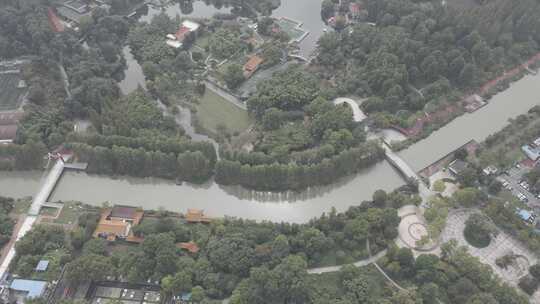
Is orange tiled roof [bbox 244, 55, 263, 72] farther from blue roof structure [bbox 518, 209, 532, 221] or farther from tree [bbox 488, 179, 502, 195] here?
blue roof structure [bbox 518, 209, 532, 221]

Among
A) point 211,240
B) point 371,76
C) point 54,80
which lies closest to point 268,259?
point 211,240

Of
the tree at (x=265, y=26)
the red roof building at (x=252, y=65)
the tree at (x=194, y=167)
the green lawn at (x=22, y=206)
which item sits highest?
the tree at (x=265, y=26)

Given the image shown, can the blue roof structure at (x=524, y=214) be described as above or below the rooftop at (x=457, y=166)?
below

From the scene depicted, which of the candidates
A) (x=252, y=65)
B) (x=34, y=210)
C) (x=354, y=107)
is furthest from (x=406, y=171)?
(x=34, y=210)

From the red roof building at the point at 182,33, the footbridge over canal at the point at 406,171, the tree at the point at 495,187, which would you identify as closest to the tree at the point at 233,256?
the footbridge over canal at the point at 406,171

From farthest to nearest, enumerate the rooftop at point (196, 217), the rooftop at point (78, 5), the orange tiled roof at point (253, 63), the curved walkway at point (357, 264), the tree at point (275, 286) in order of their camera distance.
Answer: the rooftop at point (78, 5) → the orange tiled roof at point (253, 63) → the rooftop at point (196, 217) → the curved walkway at point (357, 264) → the tree at point (275, 286)

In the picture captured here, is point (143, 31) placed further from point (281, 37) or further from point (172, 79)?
point (281, 37)

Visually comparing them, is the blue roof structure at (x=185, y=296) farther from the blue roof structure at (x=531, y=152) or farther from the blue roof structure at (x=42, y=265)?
the blue roof structure at (x=531, y=152)
